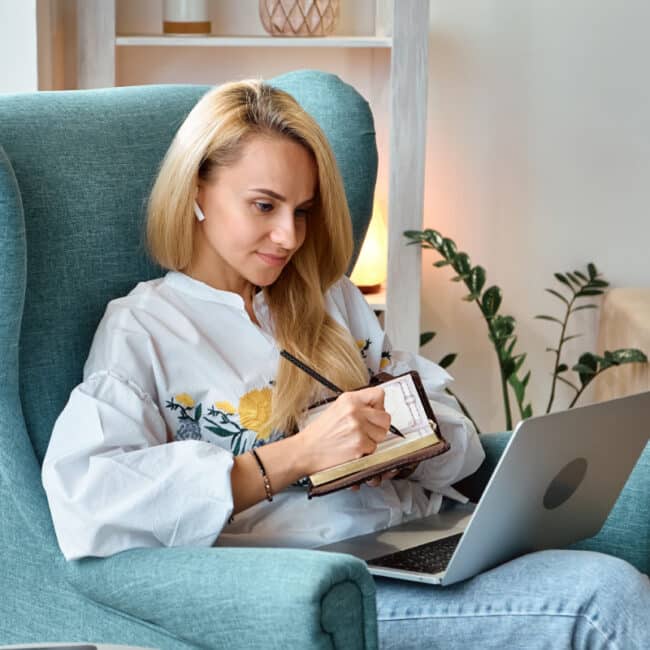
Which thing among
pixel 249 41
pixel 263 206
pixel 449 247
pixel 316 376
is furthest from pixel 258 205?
pixel 449 247

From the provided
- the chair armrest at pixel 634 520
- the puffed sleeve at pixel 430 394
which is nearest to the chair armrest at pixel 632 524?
the chair armrest at pixel 634 520

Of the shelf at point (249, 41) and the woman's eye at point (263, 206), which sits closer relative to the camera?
the woman's eye at point (263, 206)

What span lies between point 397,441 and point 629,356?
4.37ft

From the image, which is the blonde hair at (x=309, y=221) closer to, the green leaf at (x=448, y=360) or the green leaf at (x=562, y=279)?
the green leaf at (x=448, y=360)

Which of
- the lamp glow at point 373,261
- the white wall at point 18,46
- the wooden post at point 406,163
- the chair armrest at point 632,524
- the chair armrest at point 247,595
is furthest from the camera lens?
the lamp glow at point 373,261

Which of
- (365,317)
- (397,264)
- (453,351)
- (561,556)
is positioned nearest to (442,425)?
(365,317)

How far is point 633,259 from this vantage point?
324 centimetres

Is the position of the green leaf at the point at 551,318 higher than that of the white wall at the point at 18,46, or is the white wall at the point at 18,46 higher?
the white wall at the point at 18,46

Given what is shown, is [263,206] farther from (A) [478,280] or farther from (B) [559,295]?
(B) [559,295]

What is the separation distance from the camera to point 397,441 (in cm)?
165

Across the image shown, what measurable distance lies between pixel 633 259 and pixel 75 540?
209 centimetres

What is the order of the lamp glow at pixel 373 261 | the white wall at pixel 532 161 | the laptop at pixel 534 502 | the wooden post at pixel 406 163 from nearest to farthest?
the laptop at pixel 534 502 < the wooden post at pixel 406 163 < the lamp glow at pixel 373 261 < the white wall at pixel 532 161

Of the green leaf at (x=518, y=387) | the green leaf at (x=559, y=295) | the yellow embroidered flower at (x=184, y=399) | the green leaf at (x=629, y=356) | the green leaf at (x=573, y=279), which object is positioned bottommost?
the green leaf at (x=518, y=387)

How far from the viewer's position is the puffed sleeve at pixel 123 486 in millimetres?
1463
